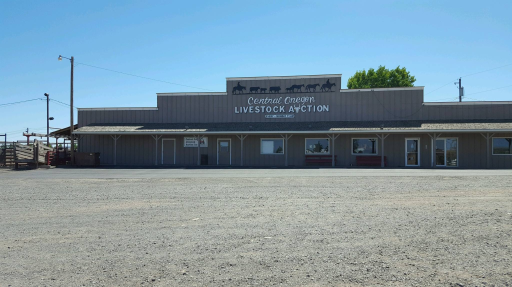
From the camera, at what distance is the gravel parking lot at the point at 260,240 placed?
14.6ft

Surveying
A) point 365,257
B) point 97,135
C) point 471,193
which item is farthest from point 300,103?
point 365,257

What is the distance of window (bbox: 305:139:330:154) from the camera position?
88.6 feet

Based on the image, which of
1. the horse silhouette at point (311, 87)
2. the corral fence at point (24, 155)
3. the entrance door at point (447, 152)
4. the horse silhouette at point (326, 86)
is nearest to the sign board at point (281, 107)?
the horse silhouette at point (311, 87)

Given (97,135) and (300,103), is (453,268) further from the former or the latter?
(97,135)

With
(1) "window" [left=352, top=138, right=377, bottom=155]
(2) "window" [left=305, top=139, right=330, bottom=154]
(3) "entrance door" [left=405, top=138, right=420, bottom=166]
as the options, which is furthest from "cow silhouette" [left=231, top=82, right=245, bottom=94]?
(3) "entrance door" [left=405, top=138, right=420, bottom=166]

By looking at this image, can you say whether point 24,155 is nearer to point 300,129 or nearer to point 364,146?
point 300,129

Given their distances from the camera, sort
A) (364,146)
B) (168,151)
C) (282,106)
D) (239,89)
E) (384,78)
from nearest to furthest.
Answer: (364,146) < (282,106) < (168,151) < (239,89) < (384,78)

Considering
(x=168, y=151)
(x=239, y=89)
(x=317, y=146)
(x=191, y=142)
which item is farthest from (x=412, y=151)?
(x=168, y=151)

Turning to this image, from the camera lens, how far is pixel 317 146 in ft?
89.0

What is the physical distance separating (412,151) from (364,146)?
3.09 m

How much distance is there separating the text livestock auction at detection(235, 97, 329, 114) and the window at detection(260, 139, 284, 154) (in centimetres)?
246

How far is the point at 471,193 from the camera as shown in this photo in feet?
36.0

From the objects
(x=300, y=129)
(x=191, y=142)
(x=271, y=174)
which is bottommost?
(x=271, y=174)

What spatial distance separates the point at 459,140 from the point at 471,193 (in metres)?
16.0
